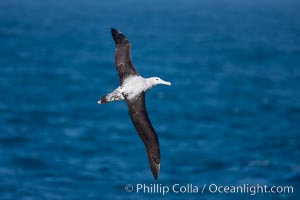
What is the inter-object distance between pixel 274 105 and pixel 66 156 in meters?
24.4

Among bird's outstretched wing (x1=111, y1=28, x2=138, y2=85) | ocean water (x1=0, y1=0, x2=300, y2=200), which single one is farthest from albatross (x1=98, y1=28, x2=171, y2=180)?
ocean water (x1=0, y1=0, x2=300, y2=200)

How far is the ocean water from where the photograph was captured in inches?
1571

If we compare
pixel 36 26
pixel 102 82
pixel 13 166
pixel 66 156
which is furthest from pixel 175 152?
pixel 36 26

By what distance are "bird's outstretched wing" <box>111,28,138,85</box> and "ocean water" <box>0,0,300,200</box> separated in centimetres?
2001

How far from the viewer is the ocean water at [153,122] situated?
3991cm

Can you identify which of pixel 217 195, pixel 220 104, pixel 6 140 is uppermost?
pixel 220 104

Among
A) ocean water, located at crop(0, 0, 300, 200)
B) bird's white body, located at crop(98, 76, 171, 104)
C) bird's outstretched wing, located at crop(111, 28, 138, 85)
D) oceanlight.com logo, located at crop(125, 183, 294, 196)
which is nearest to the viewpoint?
bird's white body, located at crop(98, 76, 171, 104)

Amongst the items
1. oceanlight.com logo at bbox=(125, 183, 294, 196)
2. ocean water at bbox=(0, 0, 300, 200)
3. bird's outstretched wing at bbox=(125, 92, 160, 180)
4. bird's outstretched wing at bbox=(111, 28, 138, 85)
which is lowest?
bird's outstretched wing at bbox=(125, 92, 160, 180)

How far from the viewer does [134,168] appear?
42594mm

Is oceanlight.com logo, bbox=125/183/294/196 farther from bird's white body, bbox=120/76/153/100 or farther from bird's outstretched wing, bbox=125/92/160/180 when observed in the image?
bird's white body, bbox=120/76/153/100

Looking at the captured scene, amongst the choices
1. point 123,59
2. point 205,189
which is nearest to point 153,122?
point 205,189

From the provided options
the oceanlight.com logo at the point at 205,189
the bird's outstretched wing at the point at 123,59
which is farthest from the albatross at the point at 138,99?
the oceanlight.com logo at the point at 205,189

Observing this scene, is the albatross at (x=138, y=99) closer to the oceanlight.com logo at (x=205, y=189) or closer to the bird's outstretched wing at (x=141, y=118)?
the bird's outstretched wing at (x=141, y=118)

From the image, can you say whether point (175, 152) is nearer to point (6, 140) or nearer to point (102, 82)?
point (6, 140)
